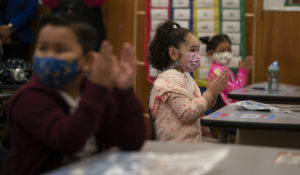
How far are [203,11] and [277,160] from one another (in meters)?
4.49

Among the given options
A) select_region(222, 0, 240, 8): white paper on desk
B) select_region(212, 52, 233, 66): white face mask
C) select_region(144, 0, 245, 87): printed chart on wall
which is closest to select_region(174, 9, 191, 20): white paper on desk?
select_region(144, 0, 245, 87): printed chart on wall

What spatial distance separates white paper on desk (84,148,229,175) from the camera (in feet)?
3.10

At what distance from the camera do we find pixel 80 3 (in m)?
5.20

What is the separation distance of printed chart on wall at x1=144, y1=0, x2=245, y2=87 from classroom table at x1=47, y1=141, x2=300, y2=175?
409 cm

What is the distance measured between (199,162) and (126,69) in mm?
328

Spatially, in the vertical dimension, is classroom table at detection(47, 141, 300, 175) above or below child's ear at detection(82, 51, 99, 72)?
below

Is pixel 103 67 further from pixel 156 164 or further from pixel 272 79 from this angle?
pixel 272 79

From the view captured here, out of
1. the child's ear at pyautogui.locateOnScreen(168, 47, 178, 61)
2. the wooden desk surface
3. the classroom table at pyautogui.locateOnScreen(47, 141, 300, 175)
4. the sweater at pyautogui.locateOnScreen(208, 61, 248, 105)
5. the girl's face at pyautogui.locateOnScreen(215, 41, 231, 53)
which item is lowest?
the sweater at pyautogui.locateOnScreen(208, 61, 248, 105)

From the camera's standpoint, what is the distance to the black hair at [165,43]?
9.60 feet

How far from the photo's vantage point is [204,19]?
553 centimetres

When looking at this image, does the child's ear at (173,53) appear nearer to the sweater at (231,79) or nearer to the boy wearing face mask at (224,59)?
the sweater at (231,79)

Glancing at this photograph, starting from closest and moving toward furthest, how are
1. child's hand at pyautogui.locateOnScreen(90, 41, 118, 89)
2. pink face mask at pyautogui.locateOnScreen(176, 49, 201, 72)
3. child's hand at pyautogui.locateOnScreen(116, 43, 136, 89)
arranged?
child's hand at pyautogui.locateOnScreen(90, 41, 118, 89) < child's hand at pyautogui.locateOnScreen(116, 43, 136, 89) < pink face mask at pyautogui.locateOnScreen(176, 49, 201, 72)

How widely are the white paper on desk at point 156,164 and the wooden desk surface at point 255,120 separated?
104cm

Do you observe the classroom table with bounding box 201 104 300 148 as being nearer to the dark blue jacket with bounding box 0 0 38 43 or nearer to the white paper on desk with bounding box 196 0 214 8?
the white paper on desk with bounding box 196 0 214 8
